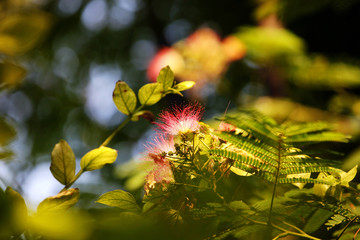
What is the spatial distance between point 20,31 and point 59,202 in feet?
0.64

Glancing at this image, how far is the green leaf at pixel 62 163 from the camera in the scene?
0.39 meters

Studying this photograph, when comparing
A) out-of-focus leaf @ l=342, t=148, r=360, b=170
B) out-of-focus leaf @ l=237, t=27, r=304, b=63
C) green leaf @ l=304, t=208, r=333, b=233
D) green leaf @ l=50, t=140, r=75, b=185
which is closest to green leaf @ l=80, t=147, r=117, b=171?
green leaf @ l=50, t=140, r=75, b=185

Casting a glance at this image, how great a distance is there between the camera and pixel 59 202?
0.35 metres

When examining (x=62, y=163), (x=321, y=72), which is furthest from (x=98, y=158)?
(x=321, y=72)

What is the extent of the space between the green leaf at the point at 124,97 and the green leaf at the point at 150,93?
19 mm

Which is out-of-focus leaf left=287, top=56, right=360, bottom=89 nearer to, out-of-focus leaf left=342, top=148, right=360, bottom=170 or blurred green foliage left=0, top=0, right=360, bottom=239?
blurred green foliage left=0, top=0, right=360, bottom=239

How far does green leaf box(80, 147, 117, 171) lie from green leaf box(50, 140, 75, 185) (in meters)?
0.02

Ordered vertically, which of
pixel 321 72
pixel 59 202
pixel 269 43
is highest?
pixel 269 43

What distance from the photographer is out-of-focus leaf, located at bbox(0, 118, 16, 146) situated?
26 centimetres

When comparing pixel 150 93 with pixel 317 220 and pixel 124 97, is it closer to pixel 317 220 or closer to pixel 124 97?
pixel 124 97

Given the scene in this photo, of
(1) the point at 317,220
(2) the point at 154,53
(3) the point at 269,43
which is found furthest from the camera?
(2) the point at 154,53

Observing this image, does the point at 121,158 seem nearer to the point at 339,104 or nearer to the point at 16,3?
the point at 339,104

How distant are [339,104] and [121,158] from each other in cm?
178

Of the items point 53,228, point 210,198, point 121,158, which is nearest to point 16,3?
point 53,228
